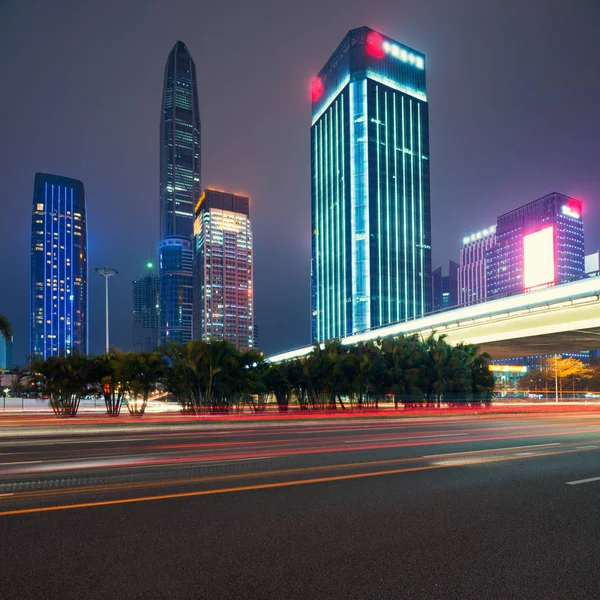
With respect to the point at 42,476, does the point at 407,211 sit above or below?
above

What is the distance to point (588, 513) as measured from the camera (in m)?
7.42

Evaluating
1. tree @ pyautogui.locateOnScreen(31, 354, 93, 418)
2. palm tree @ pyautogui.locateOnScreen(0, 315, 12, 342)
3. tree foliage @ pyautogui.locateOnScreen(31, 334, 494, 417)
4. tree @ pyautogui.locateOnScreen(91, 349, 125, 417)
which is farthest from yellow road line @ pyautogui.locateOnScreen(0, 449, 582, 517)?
palm tree @ pyautogui.locateOnScreen(0, 315, 12, 342)

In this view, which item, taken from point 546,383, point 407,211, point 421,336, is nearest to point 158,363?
point 421,336

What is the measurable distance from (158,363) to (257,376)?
6189mm

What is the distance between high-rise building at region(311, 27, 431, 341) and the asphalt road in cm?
15747

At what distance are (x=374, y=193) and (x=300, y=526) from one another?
578 feet

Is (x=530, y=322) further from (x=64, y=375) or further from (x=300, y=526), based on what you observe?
(x=300, y=526)

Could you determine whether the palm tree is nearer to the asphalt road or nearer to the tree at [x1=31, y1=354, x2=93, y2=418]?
the tree at [x1=31, y1=354, x2=93, y2=418]

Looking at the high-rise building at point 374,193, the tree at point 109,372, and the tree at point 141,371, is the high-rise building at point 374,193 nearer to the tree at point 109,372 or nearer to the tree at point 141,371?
the tree at point 109,372

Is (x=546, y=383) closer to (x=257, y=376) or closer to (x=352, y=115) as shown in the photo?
(x=257, y=376)

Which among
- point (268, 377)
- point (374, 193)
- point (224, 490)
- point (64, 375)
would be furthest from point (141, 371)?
point (374, 193)

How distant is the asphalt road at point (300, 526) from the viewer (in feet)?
15.7

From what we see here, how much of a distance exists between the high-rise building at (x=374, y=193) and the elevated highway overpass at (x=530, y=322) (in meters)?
114

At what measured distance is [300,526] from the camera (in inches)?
261
